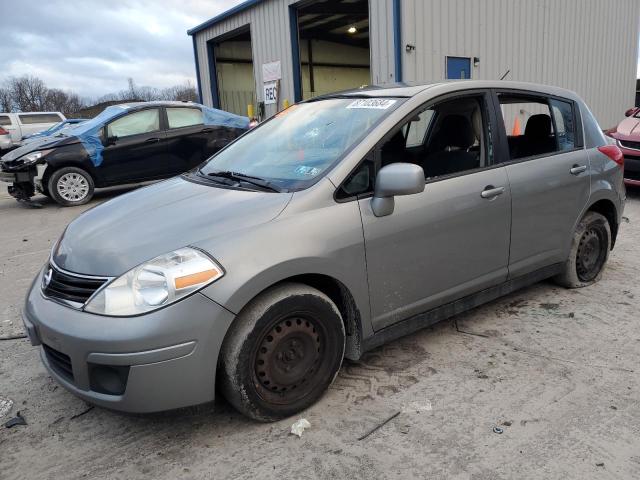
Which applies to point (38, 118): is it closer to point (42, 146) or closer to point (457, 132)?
point (42, 146)

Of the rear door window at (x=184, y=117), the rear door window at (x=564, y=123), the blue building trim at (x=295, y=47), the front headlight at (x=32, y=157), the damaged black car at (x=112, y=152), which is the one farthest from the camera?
the blue building trim at (x=295, y=47)

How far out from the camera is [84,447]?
242cm

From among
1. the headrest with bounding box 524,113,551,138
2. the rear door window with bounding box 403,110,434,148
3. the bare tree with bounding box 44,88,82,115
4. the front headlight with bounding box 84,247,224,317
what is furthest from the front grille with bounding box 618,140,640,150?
the bare tree with bounding box 44,88,82,115

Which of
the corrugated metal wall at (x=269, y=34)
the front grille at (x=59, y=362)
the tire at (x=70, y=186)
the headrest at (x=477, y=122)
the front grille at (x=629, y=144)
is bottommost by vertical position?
the front grille at (x=59, y=362)

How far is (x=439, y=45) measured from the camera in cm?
1061

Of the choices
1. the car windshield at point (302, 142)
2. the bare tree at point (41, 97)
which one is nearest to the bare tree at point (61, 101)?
the bare tree at point (41, 97)

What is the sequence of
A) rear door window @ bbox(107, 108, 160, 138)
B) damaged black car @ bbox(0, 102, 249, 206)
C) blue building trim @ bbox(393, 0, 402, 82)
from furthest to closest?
blue building trim @ bbox(393, 0, 402, 82)
rear door window @ bbox(107, 108, 160, 138)
damaged black car @ bbox(0, 102, 249, 206)

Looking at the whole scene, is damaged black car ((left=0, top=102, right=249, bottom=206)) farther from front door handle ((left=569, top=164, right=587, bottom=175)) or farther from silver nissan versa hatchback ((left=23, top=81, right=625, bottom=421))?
front door handle ((left=569, top=164, right=587, bottom=175))

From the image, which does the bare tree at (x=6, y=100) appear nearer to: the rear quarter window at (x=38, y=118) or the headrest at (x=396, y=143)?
the rear quarter window at (x=38, y=118)

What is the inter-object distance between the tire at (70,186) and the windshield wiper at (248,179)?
6.46 meters

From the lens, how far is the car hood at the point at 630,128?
771 centimetres

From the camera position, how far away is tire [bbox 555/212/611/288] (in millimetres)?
3953

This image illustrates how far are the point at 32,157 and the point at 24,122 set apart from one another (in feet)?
52.4

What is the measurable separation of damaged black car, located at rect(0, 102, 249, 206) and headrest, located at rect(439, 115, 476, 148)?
6.69 meters
